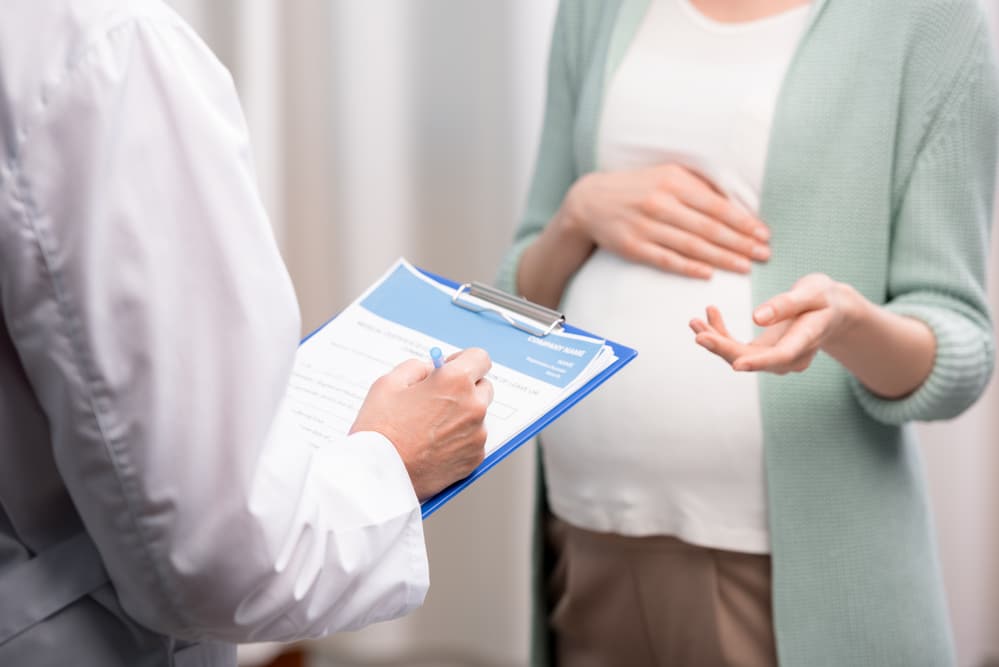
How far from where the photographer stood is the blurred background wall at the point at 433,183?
1906mm

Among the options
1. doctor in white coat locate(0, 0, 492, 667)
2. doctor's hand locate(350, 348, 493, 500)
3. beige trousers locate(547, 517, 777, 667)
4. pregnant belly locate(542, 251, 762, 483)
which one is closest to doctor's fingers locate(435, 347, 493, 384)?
doctor's hand locate(350, 348, 493, 500)

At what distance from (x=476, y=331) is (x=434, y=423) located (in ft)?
0.52

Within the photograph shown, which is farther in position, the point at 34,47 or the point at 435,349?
the point at 435,349

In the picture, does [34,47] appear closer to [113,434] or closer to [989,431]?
[113,434]

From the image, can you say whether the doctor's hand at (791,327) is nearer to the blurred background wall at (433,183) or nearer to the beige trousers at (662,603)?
the beige trousers at (662,603)

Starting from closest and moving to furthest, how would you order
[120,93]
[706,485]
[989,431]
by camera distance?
1. [120,93]
2. [706,485]
3. [989,431]

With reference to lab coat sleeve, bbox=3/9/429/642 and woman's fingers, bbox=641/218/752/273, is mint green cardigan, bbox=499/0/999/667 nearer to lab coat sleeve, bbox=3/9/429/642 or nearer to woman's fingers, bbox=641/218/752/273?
woman's fingers, bbox=641/218/752/273

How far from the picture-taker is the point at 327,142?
209 cm

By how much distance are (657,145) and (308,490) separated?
63 cm

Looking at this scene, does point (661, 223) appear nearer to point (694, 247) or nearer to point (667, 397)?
point (694, 247)

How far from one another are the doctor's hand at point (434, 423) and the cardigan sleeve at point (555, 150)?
498 mm

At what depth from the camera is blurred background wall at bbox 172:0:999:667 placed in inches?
75.0

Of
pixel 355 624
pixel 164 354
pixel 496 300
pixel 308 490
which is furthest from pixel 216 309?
pixel 496 300

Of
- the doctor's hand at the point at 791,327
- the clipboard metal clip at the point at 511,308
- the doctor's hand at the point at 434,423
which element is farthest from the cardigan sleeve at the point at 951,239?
the doctor's hand at the point at 434,423
